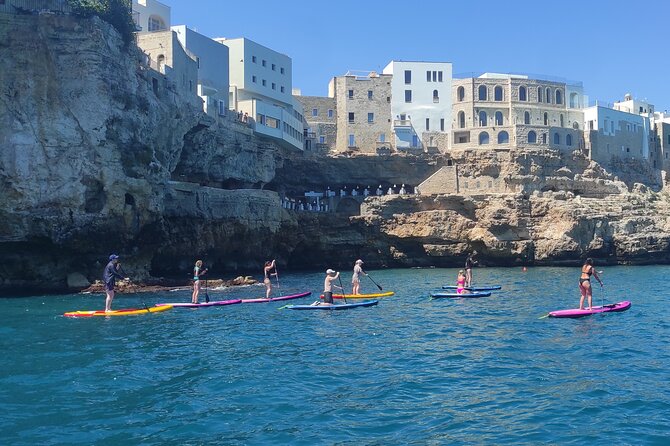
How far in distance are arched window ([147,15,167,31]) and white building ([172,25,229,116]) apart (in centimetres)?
674

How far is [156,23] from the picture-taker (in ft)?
201

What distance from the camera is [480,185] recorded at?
63.8 meters

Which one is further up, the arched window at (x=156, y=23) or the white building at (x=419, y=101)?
the arched window at (x=156, y=23)

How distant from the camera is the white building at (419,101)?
235ft

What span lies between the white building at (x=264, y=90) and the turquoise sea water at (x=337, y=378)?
3173 cm

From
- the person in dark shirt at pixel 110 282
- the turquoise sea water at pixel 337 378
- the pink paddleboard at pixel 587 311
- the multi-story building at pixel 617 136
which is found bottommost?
the turquoise sea water at pixel 337 378

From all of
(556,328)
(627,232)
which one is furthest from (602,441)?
(627,232)

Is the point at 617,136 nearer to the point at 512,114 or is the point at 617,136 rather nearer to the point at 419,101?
the point at 512,114

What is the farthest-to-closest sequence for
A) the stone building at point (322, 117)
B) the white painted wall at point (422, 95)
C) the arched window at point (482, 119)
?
1. the stone building at point (322, 117)
2. the white painted wall at point (422, 95)
3. the arched window at point (482, 119)

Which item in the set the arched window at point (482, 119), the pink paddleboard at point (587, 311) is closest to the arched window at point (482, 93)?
the arched window at point (482, 119)

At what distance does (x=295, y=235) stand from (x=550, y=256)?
2203cm

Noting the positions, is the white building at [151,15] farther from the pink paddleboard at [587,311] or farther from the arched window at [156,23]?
the pink paddleboard at [587,311]

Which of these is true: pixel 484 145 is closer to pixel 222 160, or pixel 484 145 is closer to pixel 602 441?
pixel 222 160

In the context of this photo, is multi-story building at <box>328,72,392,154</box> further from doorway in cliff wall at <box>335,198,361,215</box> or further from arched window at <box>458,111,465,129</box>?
doorway in cliff wall at <box>335,198,361,215</box>
